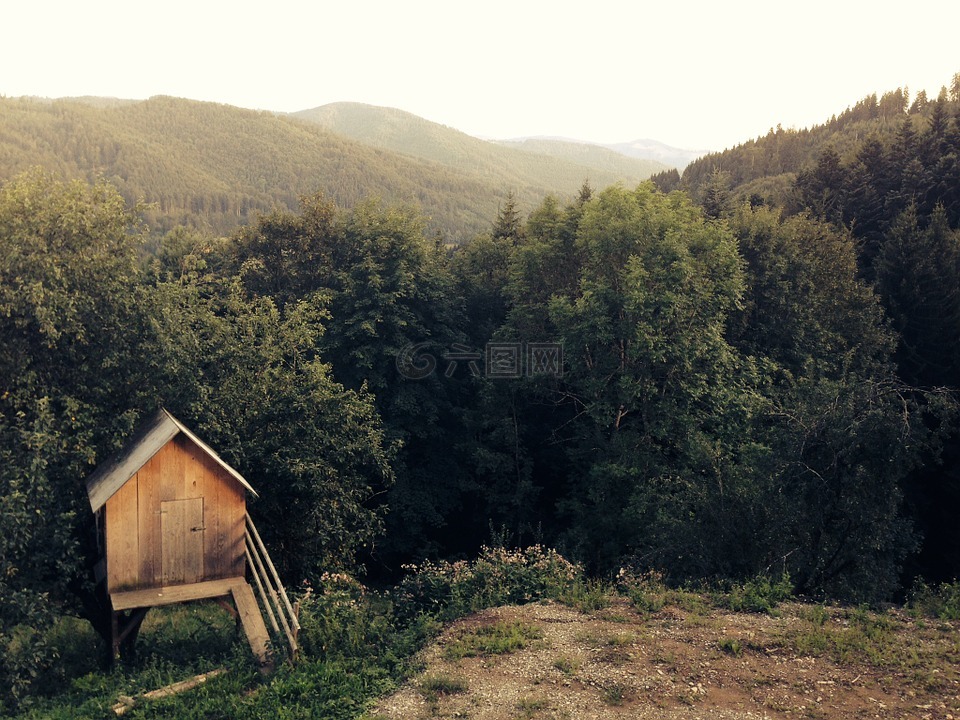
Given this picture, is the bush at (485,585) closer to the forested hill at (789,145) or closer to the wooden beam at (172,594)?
the wooden beam at (172,594)

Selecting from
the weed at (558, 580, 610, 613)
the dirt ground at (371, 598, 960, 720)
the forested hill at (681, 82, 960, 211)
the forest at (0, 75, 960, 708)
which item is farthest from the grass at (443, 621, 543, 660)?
the forested hill at (681, 82, 960, 211)

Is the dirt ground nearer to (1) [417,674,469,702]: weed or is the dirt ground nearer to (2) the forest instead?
(1) [417,674,469,702]: weed

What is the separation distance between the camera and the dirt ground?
926 cm

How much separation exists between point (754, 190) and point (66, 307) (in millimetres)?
69859

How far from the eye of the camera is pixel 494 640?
1125 cm

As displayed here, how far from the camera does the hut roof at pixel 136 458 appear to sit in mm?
14375

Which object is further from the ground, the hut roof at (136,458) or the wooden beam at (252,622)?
the hut roof at (136,458)

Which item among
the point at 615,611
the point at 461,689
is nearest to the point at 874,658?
the point at 615,611

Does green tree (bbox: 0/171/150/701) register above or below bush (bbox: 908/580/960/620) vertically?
above

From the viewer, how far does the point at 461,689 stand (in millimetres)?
9953

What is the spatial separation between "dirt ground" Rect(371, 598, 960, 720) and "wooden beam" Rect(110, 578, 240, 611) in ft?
20.9

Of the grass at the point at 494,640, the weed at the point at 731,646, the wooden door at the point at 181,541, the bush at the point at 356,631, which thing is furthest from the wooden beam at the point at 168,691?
the weed at the point at 731,646

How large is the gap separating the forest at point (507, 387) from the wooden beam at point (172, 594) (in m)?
1.49

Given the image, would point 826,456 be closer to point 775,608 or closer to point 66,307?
point 775,608
